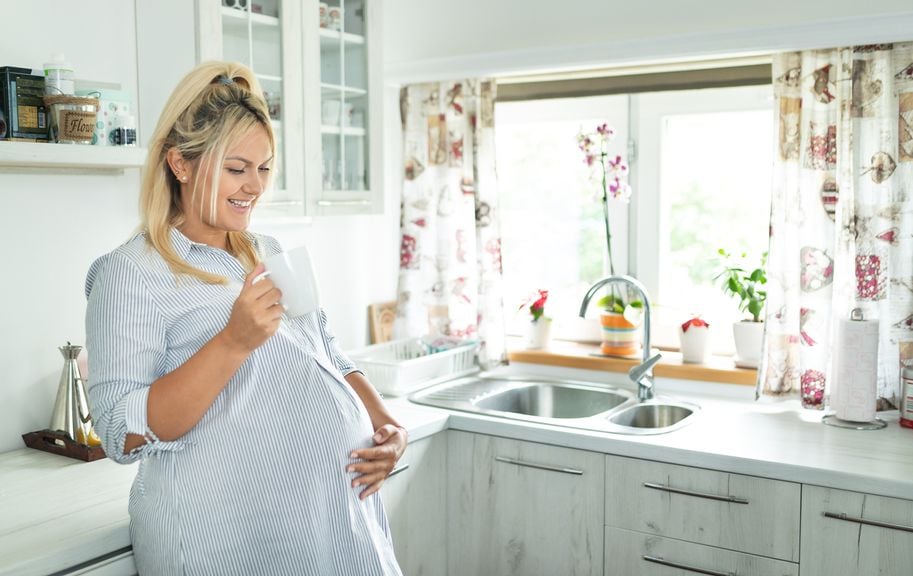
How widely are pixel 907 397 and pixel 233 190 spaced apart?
5.87 ft

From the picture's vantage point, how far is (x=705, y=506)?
7.04ft

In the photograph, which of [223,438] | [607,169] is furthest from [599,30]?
[223,438]

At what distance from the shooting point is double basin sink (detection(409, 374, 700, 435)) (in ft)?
8.35

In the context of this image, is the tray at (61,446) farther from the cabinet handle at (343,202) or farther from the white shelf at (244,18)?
the white shelf at (244,18)

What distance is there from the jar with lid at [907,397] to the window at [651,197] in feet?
2.13

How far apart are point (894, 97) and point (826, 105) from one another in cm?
17

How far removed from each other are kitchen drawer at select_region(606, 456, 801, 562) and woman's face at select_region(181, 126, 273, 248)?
3.83ft

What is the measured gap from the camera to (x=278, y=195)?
245 centimetres

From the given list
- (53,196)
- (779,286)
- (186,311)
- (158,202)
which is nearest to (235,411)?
(186,311)

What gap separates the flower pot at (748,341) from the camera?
108 inches

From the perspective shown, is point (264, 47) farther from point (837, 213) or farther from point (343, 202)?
point (837, 213)

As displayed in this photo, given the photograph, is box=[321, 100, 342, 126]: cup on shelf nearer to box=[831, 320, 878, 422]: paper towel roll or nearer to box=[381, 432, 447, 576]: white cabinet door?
box=[381, 432, 447, 576]: white cabinet door

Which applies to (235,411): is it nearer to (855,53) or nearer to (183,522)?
(183,522)

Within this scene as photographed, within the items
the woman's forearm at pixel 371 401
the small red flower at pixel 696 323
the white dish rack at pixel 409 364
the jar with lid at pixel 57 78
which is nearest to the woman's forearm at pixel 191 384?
the woman's forearm at pixel 371 401
